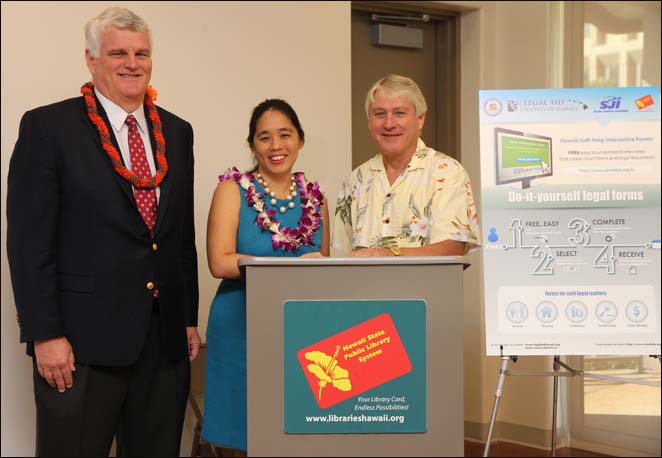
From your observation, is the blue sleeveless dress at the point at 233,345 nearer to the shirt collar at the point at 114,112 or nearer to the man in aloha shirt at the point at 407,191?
the man in aloha shirt at the point at 407,191

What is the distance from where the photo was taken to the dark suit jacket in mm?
2576

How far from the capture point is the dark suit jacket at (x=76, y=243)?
8.45 feet

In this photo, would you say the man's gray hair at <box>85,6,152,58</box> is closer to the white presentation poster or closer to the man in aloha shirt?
the man in aloha shirt

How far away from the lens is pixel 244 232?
9.66 ft

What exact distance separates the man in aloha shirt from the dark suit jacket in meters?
0.69

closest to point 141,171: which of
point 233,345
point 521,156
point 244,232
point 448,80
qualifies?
point 244,232

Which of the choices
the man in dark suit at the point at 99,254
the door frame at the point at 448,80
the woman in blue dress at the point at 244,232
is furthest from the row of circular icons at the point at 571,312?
the door frame at the point at 448,80

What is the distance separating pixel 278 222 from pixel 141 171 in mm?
488

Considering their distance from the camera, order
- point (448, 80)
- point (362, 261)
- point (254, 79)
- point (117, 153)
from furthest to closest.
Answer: point (448, 80)
point (254, 79)
point (117, 153)
point (362, 261)

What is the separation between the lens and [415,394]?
7.03 ft

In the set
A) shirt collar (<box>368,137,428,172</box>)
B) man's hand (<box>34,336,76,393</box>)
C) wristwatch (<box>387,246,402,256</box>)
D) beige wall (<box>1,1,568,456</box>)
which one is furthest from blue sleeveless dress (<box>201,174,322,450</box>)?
beige wall (<box>1,1,568,456</box>)

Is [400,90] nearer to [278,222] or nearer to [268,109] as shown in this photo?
[268,109]

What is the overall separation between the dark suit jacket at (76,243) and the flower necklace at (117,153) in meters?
0.02

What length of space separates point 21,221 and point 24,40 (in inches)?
49.4
